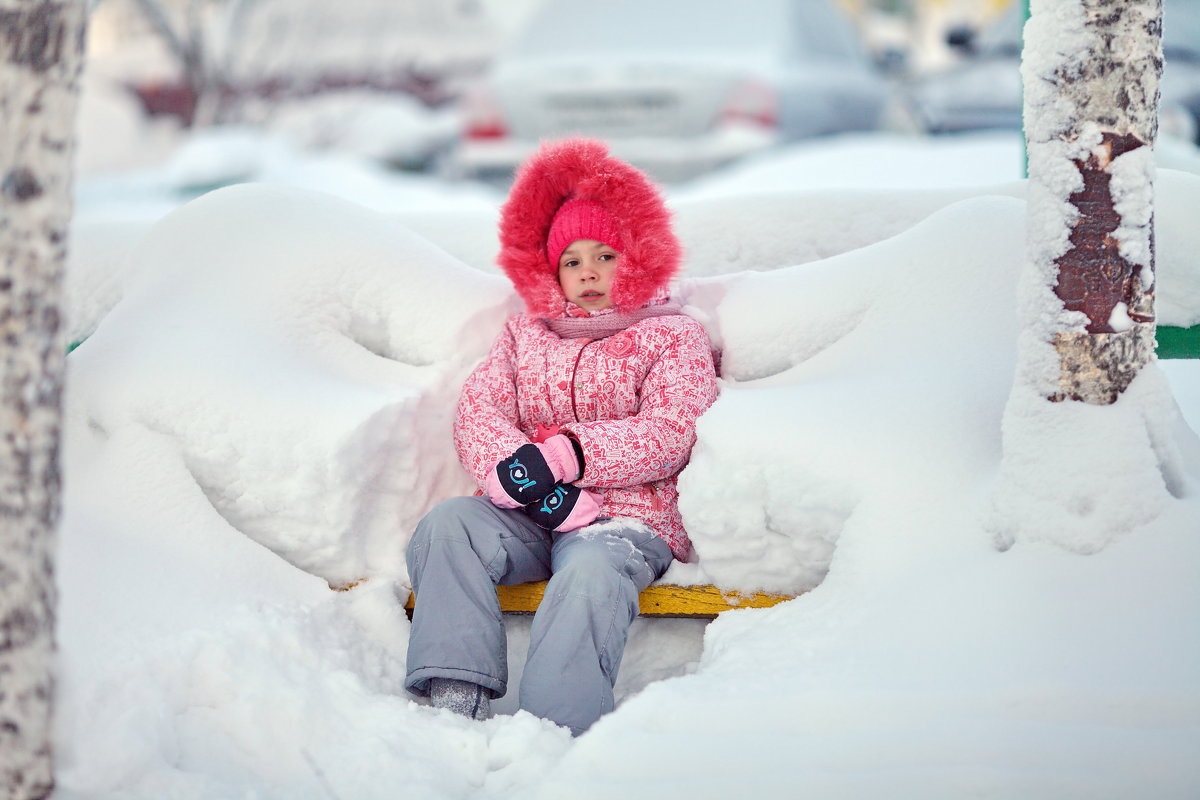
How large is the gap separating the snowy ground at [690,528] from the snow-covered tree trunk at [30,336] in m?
0.19

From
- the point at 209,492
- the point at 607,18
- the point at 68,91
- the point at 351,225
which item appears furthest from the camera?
the point at 607,18

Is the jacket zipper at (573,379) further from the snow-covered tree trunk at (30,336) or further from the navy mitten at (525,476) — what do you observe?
the snow-covered tree trunk at (30,336)

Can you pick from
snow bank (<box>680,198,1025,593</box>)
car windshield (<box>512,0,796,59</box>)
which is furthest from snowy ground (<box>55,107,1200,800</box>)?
car windshield (<box>512,0,796,59</box>)

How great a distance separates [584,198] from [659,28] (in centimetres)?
274

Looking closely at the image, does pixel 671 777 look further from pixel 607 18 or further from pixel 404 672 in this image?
pixel 607 18

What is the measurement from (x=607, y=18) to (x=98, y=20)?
534 inches

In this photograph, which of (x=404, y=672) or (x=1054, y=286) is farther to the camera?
(x=404, y=672)

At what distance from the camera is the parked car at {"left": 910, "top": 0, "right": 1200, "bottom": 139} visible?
4348mm

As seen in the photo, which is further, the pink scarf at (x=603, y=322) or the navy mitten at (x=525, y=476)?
the pink scarf at (x=603, y=322)

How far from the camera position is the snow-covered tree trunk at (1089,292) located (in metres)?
1.54

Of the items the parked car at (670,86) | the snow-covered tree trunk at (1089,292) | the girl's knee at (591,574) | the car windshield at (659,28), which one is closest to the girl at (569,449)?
the girl's knee at (591,574)

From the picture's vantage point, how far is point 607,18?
493 centimetres

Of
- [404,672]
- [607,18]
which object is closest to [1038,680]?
[404,672]

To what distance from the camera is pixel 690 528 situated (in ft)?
6.42
